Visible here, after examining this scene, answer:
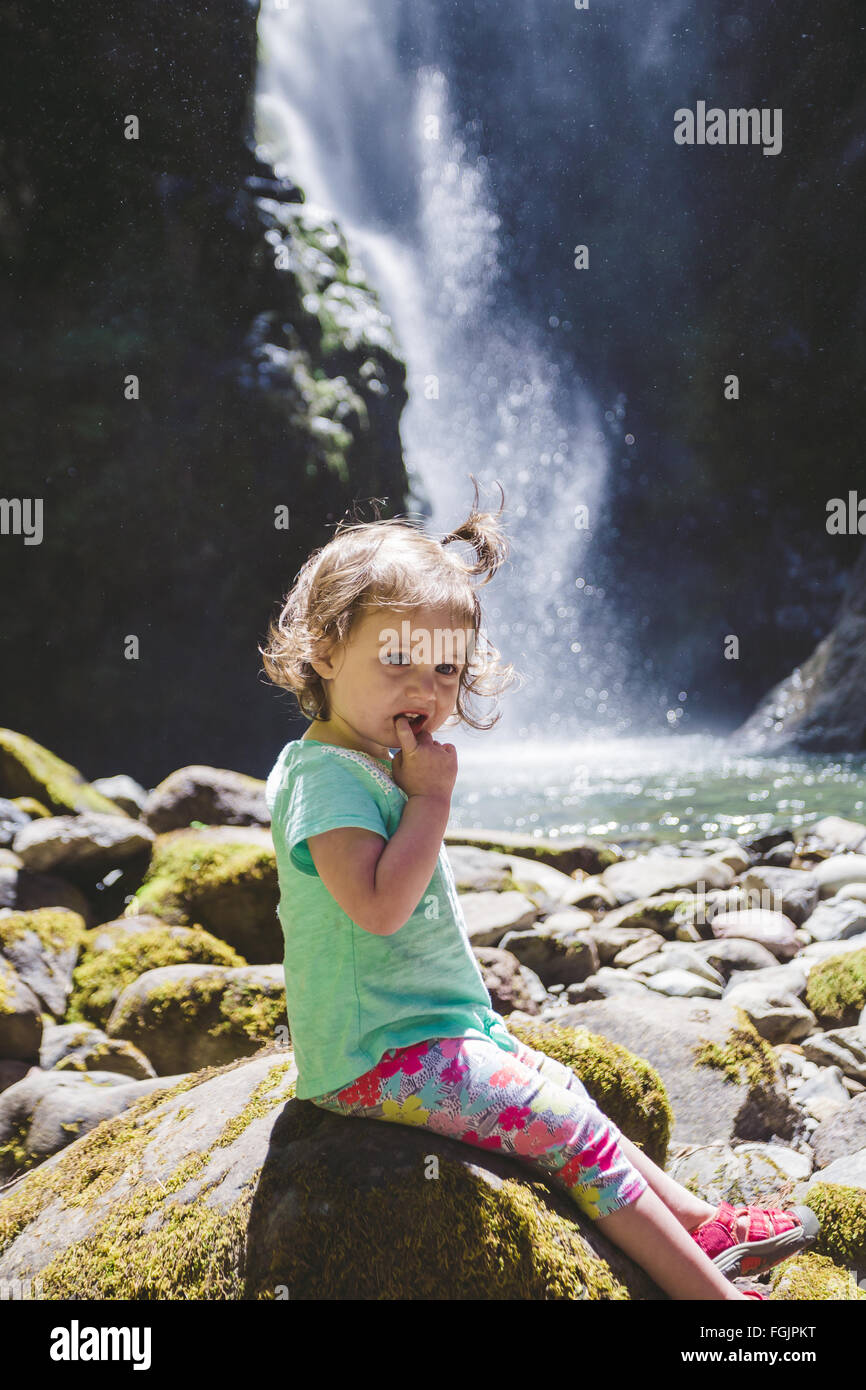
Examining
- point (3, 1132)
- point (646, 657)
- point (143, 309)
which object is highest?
point (143, 309)

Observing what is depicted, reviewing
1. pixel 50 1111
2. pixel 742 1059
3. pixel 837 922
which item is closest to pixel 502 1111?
pixel 742 1059

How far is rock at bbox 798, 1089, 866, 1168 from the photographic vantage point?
9.21 ft

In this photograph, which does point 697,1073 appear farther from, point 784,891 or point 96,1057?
point 784,891

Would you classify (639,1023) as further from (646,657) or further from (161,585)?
(646,657)

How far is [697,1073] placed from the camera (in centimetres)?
300

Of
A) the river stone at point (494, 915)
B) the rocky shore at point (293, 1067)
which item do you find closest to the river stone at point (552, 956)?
the rocky shore at point (293, 1067)

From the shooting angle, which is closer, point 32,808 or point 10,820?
point 10,820

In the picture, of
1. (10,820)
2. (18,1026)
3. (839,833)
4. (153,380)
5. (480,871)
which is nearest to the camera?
(18,1026)

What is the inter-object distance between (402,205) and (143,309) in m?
7.16

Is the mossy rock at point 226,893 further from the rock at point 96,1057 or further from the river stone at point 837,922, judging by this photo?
the river stone at point 837,922

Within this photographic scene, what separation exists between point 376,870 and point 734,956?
345 cm

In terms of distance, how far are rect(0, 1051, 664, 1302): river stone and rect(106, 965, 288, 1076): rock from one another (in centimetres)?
149

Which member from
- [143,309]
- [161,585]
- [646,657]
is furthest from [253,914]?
[646,657]
